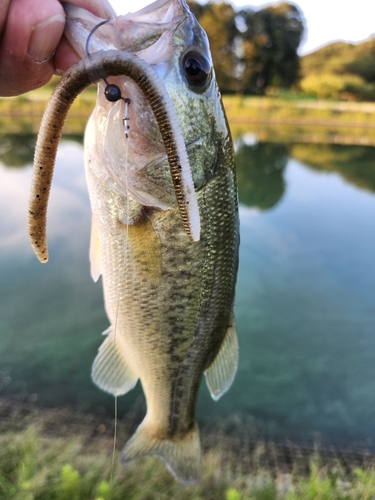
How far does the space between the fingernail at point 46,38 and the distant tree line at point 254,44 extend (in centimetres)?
3944

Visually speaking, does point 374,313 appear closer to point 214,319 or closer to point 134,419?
point 134,419

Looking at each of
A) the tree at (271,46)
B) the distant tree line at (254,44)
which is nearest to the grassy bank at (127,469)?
the distant tree line at (254,44)

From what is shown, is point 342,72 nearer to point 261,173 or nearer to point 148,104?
point 261,173

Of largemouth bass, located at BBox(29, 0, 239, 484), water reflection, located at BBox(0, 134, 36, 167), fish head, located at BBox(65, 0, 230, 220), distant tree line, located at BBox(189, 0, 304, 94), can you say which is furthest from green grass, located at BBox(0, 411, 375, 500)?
distant tree line, located at BBox(189, 0, 304, 94)

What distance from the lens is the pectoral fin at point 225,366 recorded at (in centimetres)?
185

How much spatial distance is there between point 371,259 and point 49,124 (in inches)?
332

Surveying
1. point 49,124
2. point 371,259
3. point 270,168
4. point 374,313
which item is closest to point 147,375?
point 49,124

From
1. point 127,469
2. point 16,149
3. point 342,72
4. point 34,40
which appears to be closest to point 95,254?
point 34,40

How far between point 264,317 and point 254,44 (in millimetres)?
41654

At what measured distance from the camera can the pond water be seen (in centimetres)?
440

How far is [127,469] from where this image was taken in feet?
9.24

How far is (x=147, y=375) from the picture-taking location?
6.13 feet

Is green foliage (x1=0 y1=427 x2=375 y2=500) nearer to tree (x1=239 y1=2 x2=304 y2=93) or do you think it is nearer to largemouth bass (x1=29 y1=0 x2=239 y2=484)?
largemouth bass (x1=29 y1=0 x2=239 y2=484)

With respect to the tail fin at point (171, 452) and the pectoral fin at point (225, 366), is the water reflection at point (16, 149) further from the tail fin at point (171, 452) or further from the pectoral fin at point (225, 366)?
the pectoral fin at point (225, 366)
